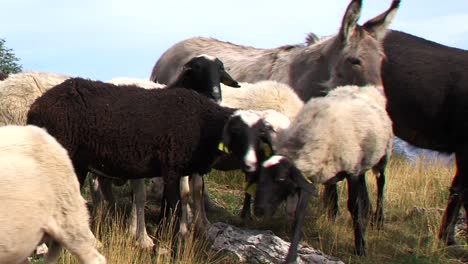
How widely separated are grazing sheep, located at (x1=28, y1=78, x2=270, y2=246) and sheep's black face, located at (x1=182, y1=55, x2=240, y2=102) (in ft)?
4.68

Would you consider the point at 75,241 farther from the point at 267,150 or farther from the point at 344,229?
the point at 344,229

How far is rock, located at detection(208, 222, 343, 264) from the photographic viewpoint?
750cm

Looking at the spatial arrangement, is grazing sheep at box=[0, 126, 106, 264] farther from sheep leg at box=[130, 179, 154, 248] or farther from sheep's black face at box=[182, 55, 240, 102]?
sheep's black face at box=[182, 55, 240, 102]

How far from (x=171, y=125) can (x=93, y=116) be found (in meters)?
0.78

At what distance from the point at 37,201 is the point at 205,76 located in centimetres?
425

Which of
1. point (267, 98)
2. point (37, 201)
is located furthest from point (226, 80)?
point (37, 201)

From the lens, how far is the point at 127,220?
8.32 m

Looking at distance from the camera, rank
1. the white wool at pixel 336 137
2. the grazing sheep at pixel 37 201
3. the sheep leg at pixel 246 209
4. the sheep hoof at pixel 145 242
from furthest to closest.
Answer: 1. the sheep leg at pixel 246 209
2. the white wool at pixel 336 137
3. the sheep hoof at pixel 145 242
4. the grazing sheep at pixel 37 201

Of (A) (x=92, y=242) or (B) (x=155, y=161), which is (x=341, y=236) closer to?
(B) (x=155, y=161)

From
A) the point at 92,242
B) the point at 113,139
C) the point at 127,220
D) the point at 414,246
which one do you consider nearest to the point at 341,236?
the point at 414,246

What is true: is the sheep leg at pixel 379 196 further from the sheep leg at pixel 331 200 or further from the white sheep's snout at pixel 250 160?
the white sheep's snout at pixel 250 160

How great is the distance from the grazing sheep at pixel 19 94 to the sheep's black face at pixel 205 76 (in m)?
1.62

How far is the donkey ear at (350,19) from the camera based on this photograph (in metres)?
9.59

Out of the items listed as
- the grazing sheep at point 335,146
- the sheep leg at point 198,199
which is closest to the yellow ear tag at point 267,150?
the grazing sheep at point 335,146
